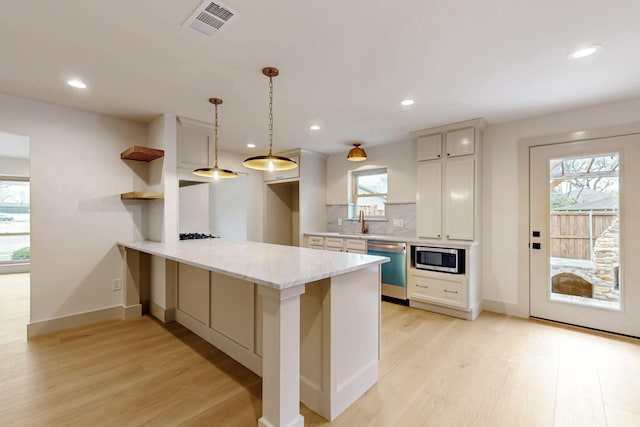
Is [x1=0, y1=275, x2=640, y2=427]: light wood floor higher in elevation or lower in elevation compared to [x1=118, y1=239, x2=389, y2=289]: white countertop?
lower

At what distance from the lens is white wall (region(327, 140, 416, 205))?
14.5 ft

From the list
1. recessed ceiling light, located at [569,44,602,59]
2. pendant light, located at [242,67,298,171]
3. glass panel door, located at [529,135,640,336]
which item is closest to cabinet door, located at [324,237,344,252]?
pendant light, located at [242,67,298,171]

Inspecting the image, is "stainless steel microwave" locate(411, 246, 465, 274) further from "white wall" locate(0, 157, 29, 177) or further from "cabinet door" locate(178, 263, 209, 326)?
"white wall" locate(0, 157, 29, 177)

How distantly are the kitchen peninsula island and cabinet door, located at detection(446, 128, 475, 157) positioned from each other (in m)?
2.26

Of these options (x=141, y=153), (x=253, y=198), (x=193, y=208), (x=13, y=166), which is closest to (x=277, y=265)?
(x=141, y=153)

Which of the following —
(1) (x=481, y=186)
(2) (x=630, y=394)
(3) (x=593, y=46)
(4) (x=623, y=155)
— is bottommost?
(2) (x=630, y=394)

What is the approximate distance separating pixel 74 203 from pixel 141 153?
0.90 meters

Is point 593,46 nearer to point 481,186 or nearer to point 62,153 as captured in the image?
point 481,186

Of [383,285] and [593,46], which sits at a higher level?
[593,46]

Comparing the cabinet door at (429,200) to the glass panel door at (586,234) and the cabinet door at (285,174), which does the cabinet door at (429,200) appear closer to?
the glass panel door at (586,234)

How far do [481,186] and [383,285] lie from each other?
188cm

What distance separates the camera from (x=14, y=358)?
2412 millimetres

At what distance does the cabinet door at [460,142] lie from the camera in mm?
3508

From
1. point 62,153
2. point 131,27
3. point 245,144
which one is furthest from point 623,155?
point 62,153
